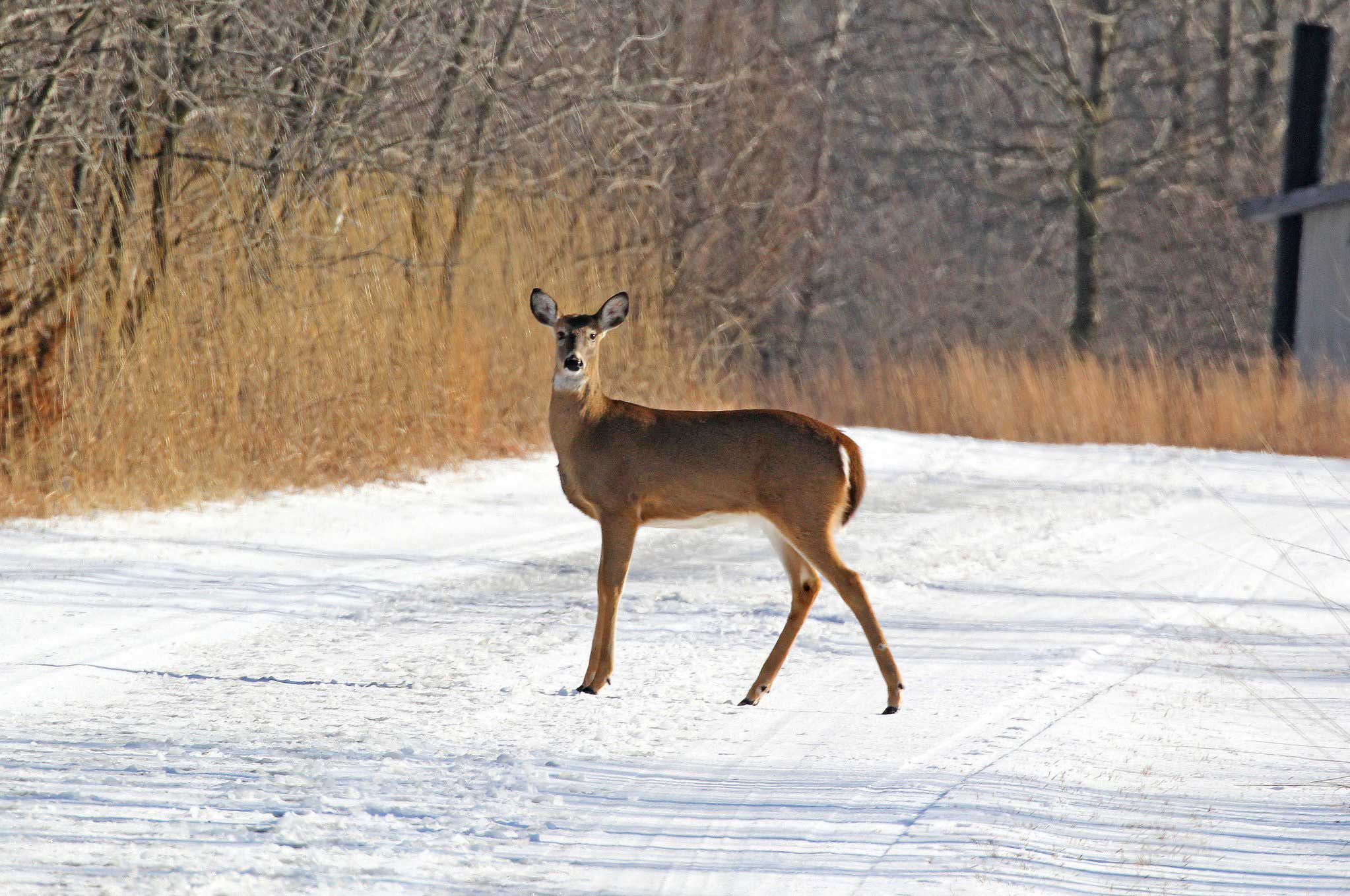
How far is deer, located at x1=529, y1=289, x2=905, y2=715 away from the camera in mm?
6086

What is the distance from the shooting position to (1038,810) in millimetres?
4738

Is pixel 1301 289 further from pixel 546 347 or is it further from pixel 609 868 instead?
pixel 609 868

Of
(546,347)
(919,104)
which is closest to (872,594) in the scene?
(546,347)

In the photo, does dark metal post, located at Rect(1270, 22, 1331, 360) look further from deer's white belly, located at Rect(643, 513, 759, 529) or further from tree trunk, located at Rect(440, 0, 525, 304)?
deer's white belly, located at Rect(643, 513, 759, 529)

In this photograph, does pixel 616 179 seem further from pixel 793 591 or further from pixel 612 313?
pixel 793 591

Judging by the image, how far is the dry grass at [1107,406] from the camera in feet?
62.3

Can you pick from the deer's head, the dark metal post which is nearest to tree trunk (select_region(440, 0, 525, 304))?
the deer's head

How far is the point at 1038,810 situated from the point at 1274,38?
1125 inches

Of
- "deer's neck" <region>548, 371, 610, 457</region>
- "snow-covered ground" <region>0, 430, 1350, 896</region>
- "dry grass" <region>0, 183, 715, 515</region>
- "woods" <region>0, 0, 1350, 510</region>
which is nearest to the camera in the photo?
"snow-covered ground" <region>0, 430, 1350, 896</region>

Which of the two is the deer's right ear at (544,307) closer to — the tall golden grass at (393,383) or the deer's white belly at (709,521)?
the deer's white belly at (709,521)

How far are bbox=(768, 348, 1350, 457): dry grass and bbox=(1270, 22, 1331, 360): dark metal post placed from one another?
5.19 ft

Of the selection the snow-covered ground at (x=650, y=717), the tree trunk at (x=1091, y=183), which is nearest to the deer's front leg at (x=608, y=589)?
the snow-covered ground at (x=650, y=717)

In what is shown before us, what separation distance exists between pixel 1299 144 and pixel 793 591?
20.5 m

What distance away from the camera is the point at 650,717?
18.8 ft
